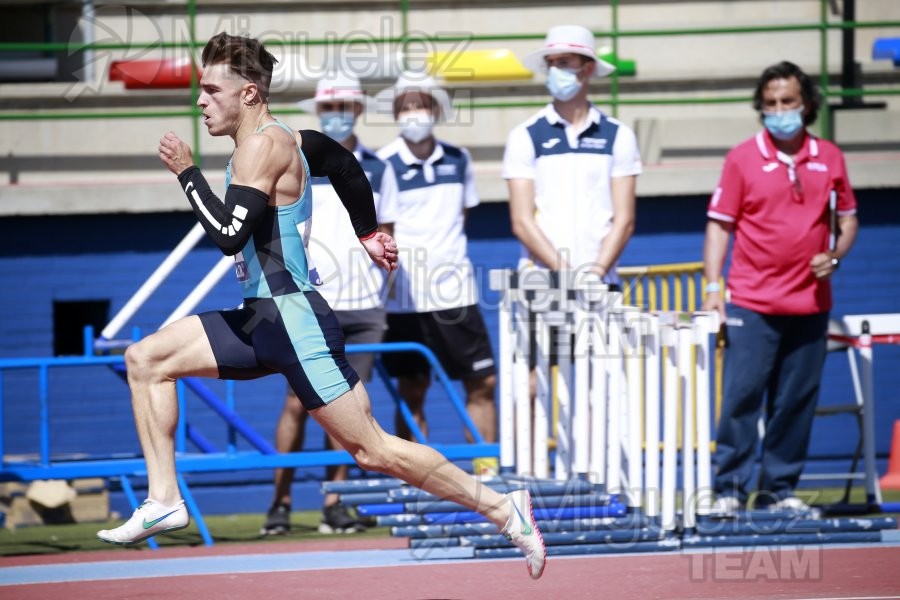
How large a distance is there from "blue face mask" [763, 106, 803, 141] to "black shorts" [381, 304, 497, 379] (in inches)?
86.9

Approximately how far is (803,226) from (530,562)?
10.5 ft

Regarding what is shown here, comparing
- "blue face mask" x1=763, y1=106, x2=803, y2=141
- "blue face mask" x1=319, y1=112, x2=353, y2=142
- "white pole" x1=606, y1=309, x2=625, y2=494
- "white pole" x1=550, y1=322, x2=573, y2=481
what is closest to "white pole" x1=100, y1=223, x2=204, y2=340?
"blue face mask" x1=319, y1=112, x2=353, y2=142

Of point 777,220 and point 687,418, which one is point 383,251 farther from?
point 777,220

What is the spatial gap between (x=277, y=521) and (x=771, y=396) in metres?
3.08

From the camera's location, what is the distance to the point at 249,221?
4.92 metres

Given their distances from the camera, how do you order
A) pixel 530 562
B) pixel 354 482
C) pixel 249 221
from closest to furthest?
pixel 249 221 → pixel 530 562 → pixel 354 482

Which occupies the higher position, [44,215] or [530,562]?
[44,215]

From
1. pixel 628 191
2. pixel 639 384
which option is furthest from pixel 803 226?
pixel 639 384

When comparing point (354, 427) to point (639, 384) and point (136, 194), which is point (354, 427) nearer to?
point (639, 384)

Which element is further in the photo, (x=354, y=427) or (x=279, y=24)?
(x=279, y=24)

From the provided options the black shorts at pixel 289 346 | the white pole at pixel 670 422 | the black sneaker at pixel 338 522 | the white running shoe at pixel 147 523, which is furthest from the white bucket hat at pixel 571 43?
the white running shoe at pixel 147 523

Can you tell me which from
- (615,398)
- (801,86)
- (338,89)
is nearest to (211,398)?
(338,89)

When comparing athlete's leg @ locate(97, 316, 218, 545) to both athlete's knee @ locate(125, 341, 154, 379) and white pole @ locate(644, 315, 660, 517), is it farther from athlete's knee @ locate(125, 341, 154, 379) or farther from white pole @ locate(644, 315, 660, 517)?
white pole @ locate(644, 315, 660, 517)

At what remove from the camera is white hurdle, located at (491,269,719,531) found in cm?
662
